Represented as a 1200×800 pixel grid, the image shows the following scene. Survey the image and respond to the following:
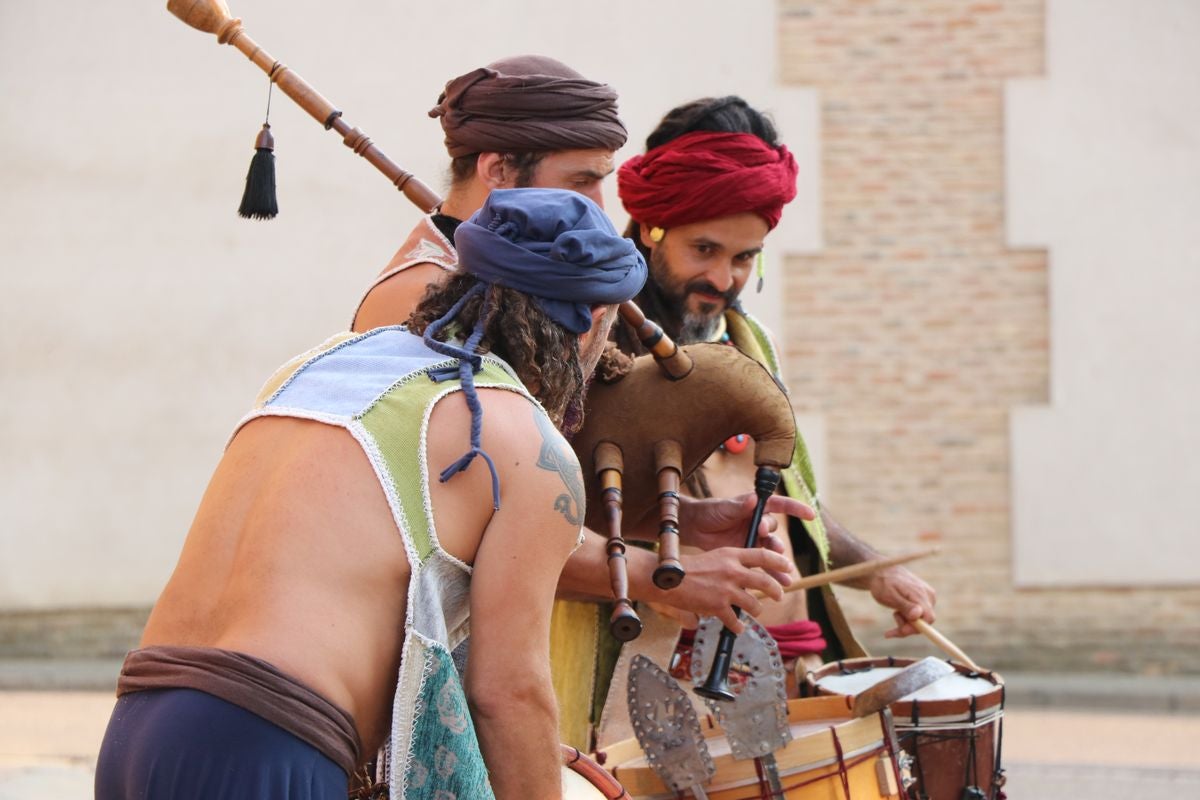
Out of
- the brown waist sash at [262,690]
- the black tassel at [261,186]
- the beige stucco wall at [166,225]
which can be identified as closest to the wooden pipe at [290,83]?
the black tassel at [261,186]

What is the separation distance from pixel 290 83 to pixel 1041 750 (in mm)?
5896

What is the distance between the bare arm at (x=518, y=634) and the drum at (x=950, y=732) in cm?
129

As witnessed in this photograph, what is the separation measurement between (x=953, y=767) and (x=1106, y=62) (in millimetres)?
7123

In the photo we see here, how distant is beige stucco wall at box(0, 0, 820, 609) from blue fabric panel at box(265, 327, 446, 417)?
7614mm

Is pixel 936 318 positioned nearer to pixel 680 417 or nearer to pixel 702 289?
pixel 702 289

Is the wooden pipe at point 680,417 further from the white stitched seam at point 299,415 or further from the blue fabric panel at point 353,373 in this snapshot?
the white stitched seam at point 299,415

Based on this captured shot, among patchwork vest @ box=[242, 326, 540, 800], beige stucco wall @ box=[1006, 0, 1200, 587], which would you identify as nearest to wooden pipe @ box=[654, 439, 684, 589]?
patchwork vest @ box=[242, 326, 540, 800]

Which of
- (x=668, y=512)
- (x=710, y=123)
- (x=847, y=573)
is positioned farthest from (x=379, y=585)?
(x=710, y=123)

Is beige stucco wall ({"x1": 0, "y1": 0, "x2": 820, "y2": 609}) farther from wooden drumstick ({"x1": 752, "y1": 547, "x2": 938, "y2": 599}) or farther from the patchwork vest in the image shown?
the patchwork vest

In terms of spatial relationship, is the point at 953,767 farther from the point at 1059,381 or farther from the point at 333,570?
the point at 1059,381

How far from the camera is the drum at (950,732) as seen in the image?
145 inches

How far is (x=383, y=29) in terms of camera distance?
1007 centimetres

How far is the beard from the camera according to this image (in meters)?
4.07

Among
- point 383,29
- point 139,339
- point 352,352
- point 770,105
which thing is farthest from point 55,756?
point 352,352
